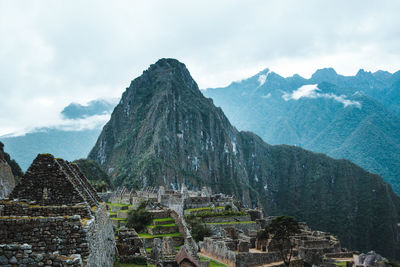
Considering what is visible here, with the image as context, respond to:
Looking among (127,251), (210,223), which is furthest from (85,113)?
(127,251)

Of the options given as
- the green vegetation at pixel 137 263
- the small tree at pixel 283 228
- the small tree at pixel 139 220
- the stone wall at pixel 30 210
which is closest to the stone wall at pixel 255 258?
the small tree at pixel 283 228

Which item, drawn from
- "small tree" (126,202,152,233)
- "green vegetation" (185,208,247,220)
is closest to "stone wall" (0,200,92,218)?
"small tree" (126,202,152,233)

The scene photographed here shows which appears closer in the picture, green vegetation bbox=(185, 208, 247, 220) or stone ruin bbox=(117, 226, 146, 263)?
stone ruin bbox=(117, 226, 146, 263)

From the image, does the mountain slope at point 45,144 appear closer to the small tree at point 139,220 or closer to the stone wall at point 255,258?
the small tree at point 139,220

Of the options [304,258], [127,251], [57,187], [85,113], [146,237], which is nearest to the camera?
[57,187]

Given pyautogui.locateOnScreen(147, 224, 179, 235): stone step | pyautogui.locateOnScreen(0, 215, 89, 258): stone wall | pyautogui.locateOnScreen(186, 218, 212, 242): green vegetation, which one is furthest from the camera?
pyautogui.locateOnScreen(186, 218, 212, 242): green vegetation

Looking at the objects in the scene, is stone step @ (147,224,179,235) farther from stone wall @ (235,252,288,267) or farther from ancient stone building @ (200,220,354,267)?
stone wall @ (235,252,288,267)

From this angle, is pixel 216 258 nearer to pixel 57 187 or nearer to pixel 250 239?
pixel 250 239

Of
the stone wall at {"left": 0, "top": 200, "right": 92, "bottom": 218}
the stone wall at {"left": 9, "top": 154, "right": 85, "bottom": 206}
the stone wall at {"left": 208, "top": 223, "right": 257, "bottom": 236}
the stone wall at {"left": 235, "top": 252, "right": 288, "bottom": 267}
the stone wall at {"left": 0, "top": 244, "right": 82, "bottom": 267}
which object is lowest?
the stone wall at {"left": 235, "top": 252, "right": 288, "bottom": 267}

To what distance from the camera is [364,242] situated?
7854 inches

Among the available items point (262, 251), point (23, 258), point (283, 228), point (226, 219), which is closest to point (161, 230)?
point (262, 251)

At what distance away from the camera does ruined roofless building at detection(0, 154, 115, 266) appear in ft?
17.2

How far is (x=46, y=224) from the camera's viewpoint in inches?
254

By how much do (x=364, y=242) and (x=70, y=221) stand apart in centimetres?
→ 22262
